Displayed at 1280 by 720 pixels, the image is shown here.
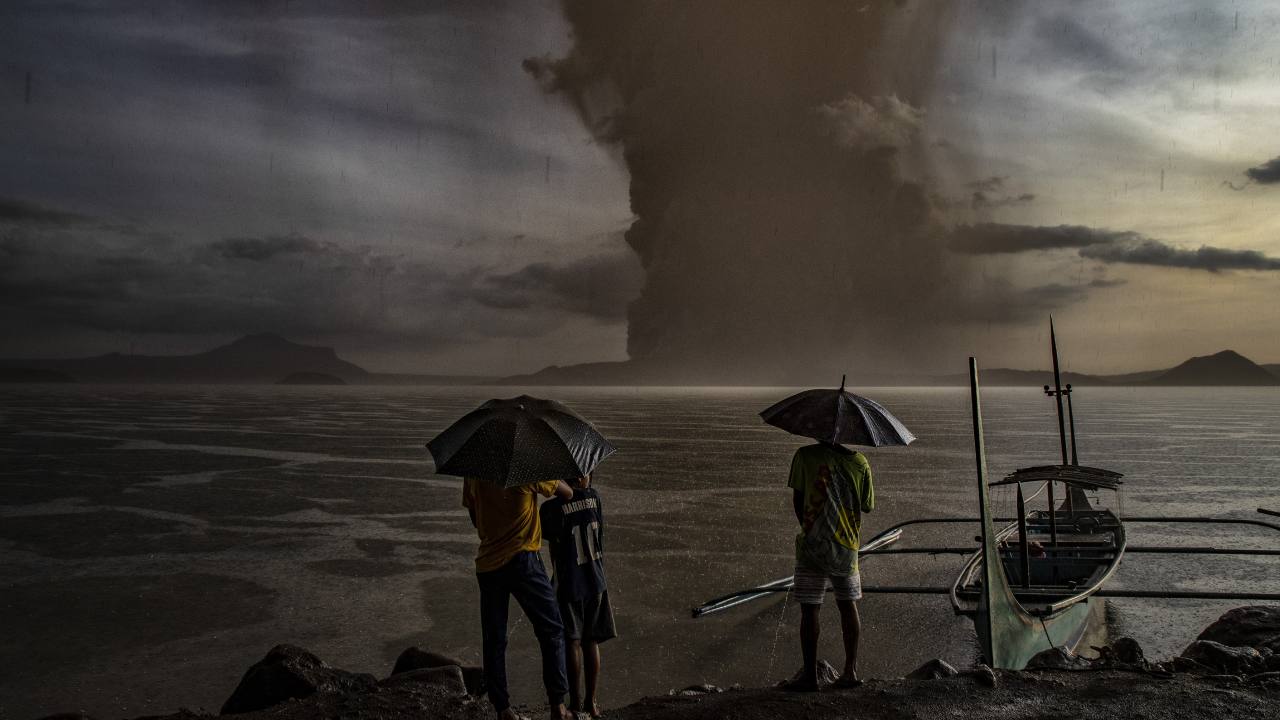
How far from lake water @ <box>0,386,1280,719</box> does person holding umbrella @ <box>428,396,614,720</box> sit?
3.98 m

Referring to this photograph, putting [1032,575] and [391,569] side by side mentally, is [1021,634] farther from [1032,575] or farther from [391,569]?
[391,569]

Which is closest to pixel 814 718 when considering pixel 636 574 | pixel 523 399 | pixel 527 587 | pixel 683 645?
pixel 527 587

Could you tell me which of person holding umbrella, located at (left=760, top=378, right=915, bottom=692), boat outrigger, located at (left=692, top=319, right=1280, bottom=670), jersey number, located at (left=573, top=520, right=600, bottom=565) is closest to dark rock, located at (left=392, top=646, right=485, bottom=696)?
jersey number, located at (left=573, top=520, right=600, bottom=565)

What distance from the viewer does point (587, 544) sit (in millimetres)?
5859

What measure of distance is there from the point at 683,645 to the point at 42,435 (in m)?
50.3

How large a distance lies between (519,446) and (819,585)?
2.89 meters

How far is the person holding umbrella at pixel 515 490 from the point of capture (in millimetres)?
5094

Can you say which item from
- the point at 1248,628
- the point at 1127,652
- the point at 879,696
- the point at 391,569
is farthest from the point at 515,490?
the point at 391,569

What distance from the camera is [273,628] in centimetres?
1167

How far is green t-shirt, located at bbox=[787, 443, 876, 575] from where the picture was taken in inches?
247

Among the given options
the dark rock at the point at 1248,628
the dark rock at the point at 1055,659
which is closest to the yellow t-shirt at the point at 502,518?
the dark rock at the point at 1055,659

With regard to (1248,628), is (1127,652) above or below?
above

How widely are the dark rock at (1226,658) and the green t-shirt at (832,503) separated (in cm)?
491

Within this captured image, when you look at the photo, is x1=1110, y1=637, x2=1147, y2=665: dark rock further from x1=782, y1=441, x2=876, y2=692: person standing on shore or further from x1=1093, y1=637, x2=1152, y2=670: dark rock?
x1=782, y1=441, x2=876, y2=692: person standing on shore
